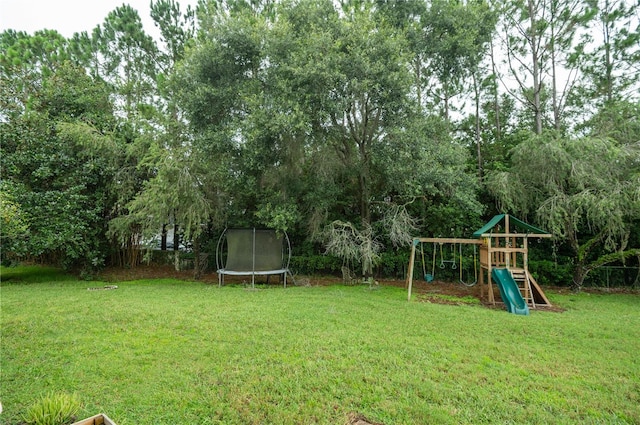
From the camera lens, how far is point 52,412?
2.15 m

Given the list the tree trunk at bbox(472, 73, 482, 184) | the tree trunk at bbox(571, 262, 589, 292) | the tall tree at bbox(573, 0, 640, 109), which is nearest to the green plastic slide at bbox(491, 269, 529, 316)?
the tree trunk at bbox(571, 262, 589, 292)

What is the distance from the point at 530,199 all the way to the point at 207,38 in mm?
8038

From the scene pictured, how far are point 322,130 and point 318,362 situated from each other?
17.5 feet

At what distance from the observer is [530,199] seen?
7.39 metres

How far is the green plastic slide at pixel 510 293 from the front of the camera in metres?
5.50

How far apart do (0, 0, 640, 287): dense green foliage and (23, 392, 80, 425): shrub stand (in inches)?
199

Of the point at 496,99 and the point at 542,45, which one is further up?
the point at 542,45

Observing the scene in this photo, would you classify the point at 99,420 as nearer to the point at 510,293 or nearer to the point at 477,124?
the point at 510,293

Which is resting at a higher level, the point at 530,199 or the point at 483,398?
the point at 530,199

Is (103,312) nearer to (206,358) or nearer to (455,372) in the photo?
(206,358)

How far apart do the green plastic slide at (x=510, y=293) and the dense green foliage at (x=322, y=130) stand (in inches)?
62.0

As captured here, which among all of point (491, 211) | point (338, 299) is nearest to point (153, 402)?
point (338, 299)

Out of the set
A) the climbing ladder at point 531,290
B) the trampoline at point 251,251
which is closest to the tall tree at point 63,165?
the trampoline at point 251,251

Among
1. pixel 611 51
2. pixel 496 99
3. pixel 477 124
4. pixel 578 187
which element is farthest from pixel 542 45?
pixel 578 187
